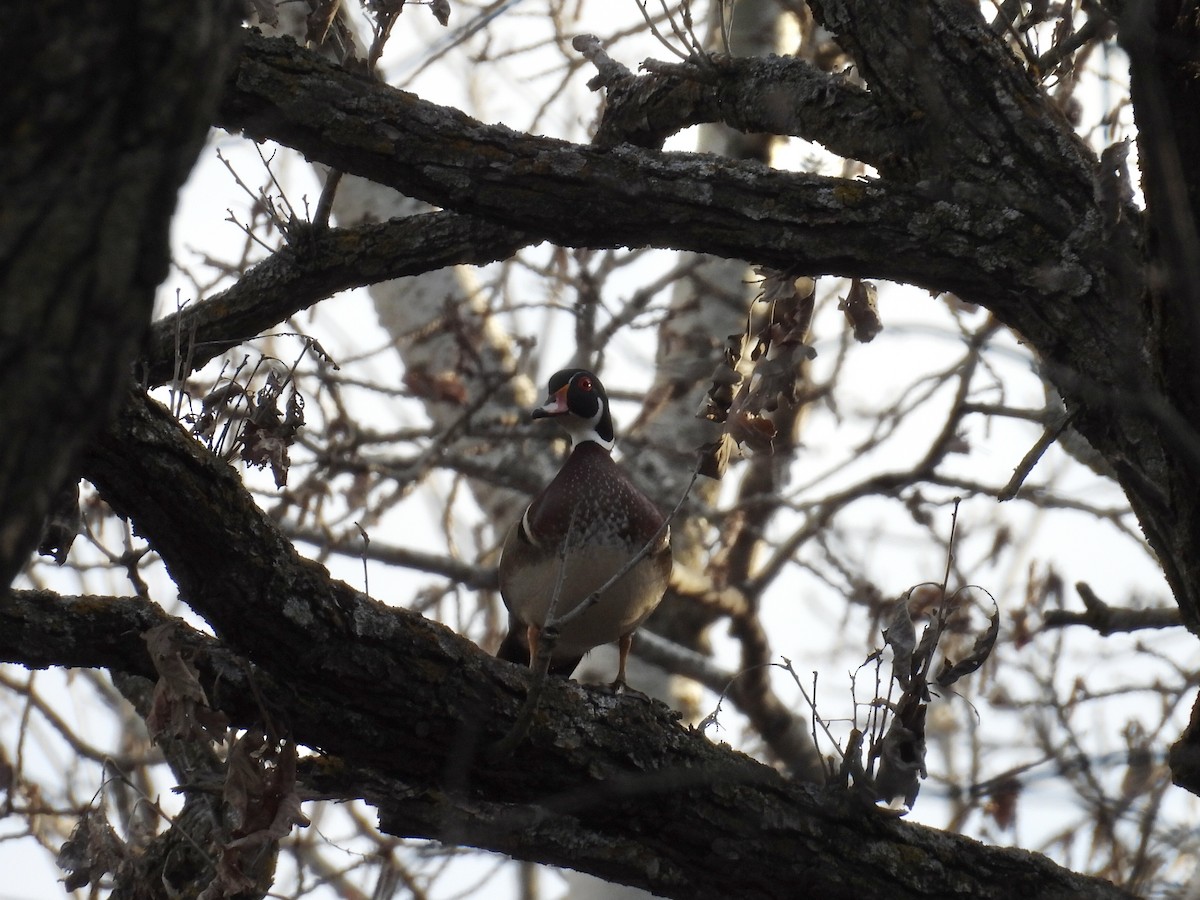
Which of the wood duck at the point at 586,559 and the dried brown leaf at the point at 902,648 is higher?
the wood duck at the point at 586,559

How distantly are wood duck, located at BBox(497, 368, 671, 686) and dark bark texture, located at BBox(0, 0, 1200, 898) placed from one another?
1144mm

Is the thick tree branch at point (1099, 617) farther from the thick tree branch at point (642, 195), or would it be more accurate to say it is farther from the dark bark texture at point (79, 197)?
the dark bark texture at point (79, 197)

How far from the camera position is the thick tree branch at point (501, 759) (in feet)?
8.09

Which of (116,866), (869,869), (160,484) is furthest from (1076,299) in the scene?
(116,866)

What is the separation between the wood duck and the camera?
4.18m

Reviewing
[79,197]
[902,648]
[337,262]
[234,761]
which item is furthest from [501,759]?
[79,197]

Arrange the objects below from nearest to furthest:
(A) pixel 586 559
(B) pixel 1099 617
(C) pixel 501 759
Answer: (C) pixel 501 759 → (B) pixel 1099 617 → (A) pixel 586 559

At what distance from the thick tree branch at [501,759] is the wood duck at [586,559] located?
1.14 meters

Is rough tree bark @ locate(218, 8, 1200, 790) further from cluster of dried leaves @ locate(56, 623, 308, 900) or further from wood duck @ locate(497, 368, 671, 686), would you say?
wood duck @ locate(497, 368, 671, 686)

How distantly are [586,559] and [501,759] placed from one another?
153 cm

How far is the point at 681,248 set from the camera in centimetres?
297

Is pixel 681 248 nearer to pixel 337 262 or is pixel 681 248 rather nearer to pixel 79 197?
pixel 337 262

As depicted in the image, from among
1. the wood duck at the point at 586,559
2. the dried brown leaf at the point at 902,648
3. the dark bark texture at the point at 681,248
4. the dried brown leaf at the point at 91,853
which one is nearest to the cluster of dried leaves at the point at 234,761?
the dark bark texture at the point at 681,248

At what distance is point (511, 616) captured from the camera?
4676 mm
